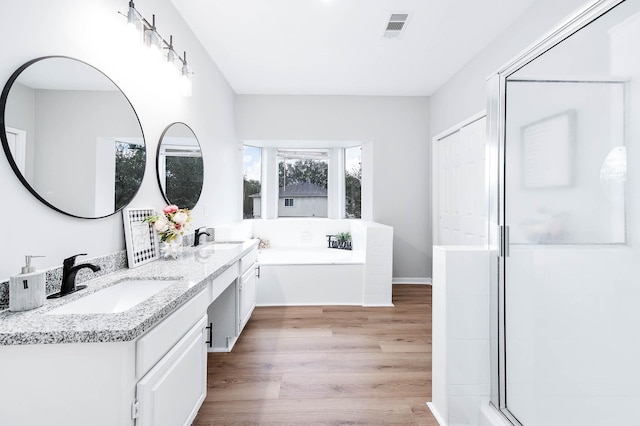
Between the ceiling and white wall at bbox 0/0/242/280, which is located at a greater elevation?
the ceiling

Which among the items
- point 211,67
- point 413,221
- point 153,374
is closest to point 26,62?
point 153,374

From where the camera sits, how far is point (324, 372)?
2.10 meters

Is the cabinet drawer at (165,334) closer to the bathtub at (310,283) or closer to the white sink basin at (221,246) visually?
the white sink basin at (221,246)

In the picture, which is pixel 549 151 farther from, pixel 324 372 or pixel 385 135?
pixel 385 135

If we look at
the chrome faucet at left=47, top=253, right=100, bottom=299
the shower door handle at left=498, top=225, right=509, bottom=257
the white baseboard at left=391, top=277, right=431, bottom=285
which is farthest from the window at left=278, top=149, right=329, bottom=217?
the chrome faucet at left=47, top=253, right=100, bottom=299

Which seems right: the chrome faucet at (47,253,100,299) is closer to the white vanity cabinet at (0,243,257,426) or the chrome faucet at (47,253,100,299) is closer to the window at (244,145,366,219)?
the white vanity cabinet at (0,243,257,426)

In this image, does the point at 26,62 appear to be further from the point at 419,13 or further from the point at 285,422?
the point at 419,13

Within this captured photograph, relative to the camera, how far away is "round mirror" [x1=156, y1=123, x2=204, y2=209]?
7.25ft

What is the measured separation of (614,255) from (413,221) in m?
2.96

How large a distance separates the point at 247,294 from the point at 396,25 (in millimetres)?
2653

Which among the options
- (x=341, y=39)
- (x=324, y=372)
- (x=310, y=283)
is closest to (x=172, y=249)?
(x=324, y=372)

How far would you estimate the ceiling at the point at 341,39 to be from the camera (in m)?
2.35

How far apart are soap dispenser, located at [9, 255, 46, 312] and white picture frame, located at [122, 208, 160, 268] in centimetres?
63

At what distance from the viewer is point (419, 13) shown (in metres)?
2.42
